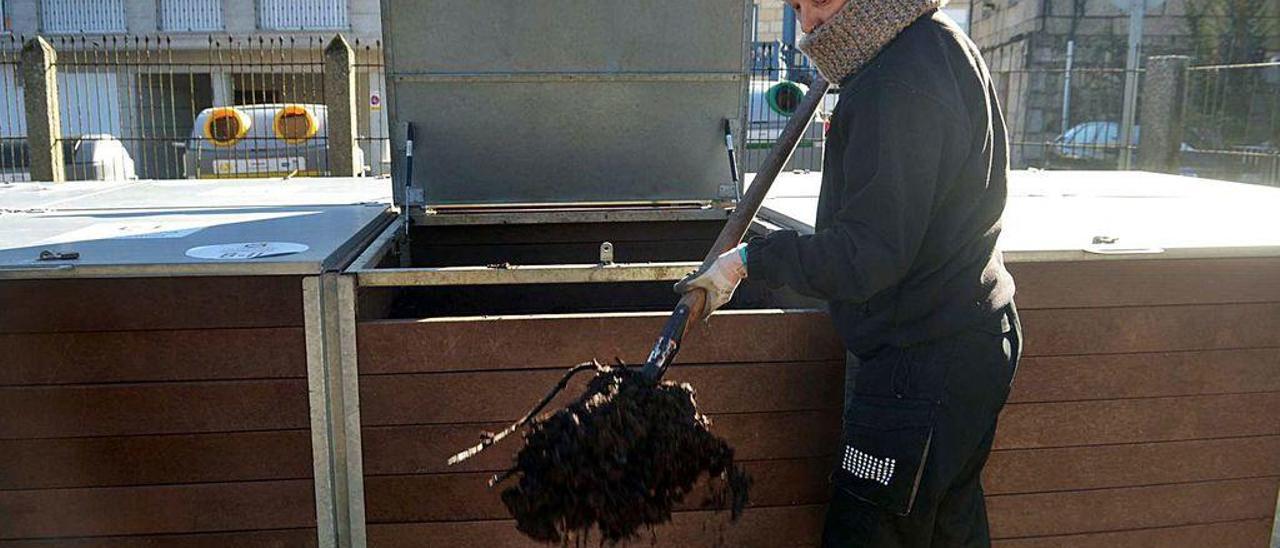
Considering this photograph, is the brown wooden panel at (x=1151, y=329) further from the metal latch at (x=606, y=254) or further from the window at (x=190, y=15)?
the window at (x=190, y=15)

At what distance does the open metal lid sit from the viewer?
391 centimetres

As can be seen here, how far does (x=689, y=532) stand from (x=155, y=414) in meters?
1.50

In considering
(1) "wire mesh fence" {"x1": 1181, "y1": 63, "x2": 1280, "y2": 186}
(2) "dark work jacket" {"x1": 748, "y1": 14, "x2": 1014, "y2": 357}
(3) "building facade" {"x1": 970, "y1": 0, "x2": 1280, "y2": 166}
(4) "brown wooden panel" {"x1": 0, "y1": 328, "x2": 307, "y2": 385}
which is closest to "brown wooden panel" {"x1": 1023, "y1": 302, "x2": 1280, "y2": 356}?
(2) "dark work jacket" {"x1": 748, "y1": 14, "x2": 1014, "y2": 357}

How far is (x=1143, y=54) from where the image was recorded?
24.2 metres

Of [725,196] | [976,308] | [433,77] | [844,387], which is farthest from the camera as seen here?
[725,196]

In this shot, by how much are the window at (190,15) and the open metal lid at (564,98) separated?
936 inches

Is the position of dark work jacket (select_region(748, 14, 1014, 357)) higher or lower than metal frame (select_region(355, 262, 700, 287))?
higher

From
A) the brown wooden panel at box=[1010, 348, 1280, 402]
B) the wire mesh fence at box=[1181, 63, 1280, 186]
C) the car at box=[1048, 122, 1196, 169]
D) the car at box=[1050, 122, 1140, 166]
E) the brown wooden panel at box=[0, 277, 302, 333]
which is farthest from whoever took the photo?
the car at box=[1050, 122, 1140, 166]

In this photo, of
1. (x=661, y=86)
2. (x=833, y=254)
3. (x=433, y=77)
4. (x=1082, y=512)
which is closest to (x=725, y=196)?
(x=661, y=86)

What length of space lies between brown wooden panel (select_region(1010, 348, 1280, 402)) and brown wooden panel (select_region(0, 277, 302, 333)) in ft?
6.82

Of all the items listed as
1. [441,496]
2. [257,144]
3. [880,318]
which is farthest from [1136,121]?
[441,496]

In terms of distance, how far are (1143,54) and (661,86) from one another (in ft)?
80.1

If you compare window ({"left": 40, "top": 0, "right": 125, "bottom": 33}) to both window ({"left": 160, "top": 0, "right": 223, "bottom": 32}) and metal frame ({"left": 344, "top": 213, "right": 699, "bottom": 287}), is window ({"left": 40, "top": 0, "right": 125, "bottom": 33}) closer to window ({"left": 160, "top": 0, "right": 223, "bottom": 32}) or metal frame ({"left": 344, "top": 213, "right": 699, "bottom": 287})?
window ({"left": 160, "top": 0, "right": 223, "bottom": 32})

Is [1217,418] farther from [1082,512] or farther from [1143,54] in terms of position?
[1143,54]
